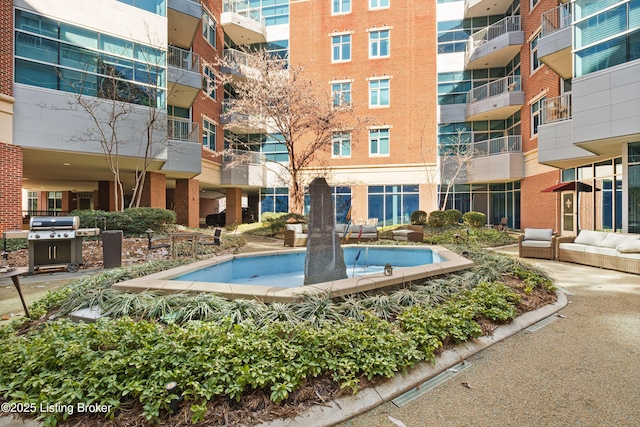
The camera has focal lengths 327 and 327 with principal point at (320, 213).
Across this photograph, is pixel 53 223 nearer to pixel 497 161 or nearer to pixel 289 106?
pixel 289 106

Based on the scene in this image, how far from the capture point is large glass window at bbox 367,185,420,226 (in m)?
23.8

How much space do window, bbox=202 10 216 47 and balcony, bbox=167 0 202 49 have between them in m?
2.74

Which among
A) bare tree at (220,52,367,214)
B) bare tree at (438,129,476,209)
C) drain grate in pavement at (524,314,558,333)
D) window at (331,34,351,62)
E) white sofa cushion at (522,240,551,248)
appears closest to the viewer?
drain grate in pavement at (524,314,558,333)

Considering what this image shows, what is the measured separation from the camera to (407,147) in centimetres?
2383

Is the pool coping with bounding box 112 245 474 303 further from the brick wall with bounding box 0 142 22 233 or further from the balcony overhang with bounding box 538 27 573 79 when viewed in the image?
the balcony overhang with bounding box 538 27 573 79

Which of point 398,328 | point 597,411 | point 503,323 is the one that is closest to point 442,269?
point 503,323

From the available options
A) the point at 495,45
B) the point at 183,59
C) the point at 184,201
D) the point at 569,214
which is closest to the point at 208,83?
the point at 183,59

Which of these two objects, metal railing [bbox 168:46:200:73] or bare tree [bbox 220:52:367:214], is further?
bare tree [bbox 220:52:367:214]

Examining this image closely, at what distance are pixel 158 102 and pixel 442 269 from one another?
14.5 metres

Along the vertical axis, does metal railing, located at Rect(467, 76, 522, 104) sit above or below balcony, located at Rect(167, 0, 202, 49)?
below

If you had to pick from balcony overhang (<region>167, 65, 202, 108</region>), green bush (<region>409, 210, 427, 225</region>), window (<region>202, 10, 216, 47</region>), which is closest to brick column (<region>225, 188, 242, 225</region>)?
balcony overhang (<region>167, 65, 202, 108</region>)

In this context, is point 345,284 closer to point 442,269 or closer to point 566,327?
point 442,269

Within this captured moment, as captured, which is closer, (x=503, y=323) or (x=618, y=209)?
(x=503, y=323)

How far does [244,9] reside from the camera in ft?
81.3
